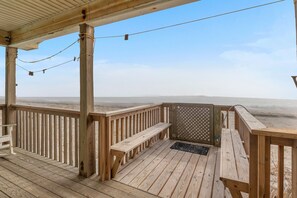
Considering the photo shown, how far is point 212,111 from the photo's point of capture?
12.6ft

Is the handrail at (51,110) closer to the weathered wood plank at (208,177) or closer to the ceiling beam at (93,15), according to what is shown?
the ceiling beam at (93,15)

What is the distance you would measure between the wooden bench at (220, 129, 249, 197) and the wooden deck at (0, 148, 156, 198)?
0.93m

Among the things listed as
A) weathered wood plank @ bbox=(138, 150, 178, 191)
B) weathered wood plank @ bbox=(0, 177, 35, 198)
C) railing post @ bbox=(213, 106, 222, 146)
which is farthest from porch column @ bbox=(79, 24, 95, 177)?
railing post @ bbox=(213, 106, 222, 146)

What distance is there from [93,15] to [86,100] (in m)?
1.28

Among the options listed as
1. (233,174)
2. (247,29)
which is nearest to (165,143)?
(233,174)

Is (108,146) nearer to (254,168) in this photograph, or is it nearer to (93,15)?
(254,168)

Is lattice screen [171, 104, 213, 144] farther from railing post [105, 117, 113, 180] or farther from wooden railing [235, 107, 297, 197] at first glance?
wooden railing [235, 107, 297, 197]

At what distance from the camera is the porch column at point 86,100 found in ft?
7.66

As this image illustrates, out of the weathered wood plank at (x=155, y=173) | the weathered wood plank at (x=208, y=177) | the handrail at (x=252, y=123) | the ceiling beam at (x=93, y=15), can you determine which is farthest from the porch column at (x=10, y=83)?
the handrail at (x=252, y=123)

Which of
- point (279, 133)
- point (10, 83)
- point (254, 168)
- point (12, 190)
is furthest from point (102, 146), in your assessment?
point (10, 83)

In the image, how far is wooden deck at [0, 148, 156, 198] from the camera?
1.90 metres

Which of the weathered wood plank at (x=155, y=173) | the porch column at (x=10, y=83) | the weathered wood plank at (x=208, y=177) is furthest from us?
the porch column at (x=10, y=83)

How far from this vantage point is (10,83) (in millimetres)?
3572

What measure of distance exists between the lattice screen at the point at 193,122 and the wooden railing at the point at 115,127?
0.96 meters
